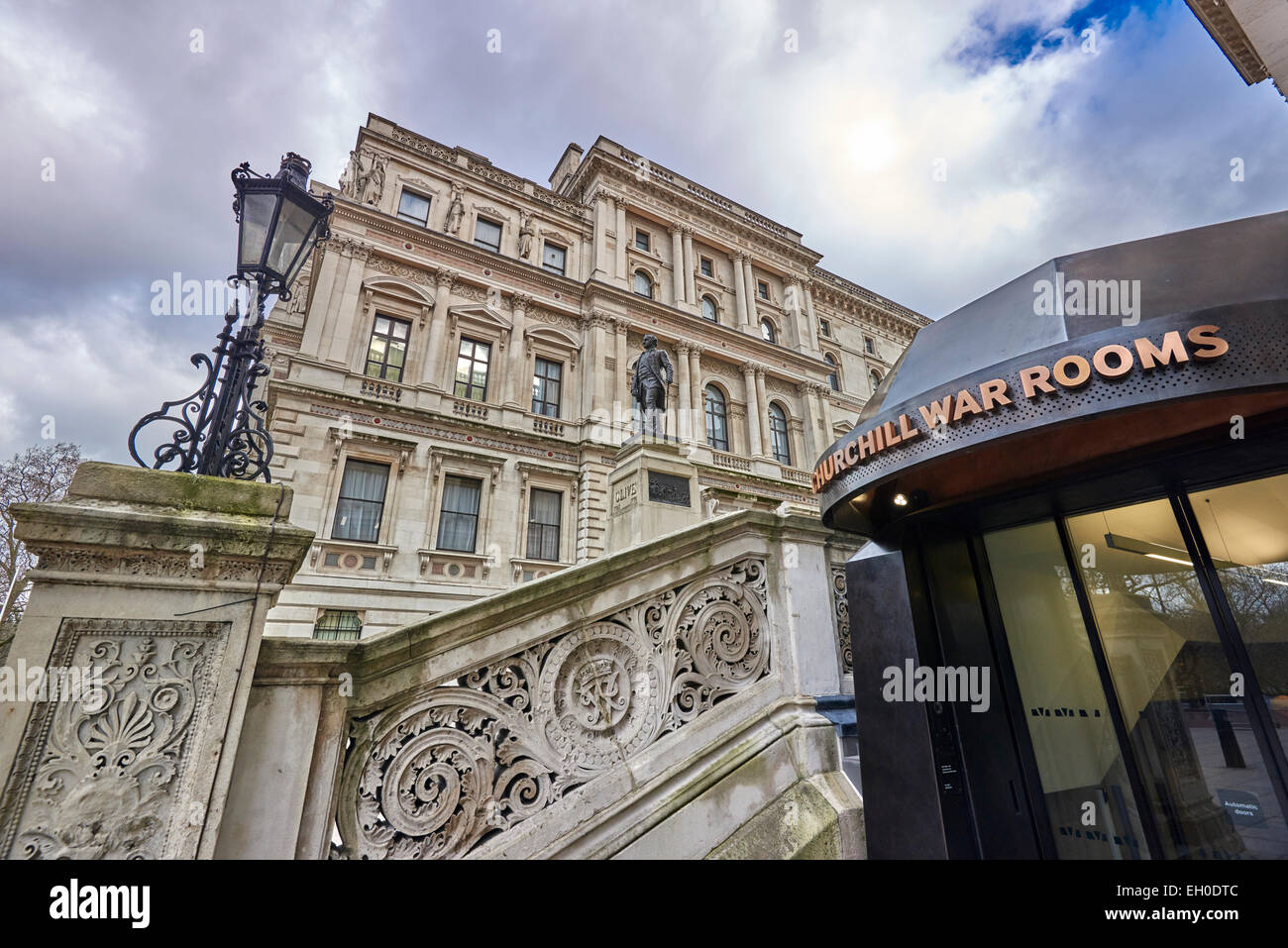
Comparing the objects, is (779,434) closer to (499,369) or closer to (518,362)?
(518,362)

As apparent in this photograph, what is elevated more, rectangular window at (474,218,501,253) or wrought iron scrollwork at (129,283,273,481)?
rectangular window at (474,218,501,253)

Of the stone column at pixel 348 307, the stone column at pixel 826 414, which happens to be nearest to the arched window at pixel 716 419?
the stone column at pixel 826 414

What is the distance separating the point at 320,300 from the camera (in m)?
18.7

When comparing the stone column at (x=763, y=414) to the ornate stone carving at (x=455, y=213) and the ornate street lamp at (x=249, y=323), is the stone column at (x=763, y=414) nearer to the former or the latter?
the ornate stone carving at (x=455, y=213)

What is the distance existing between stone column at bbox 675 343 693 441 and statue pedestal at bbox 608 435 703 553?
14650mm

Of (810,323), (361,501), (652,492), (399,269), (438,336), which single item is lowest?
(652,492)

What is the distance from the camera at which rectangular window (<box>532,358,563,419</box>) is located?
21859 mm

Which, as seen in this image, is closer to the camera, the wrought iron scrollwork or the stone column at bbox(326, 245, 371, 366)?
the wrought iron scrollwork

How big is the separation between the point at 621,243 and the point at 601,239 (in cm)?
110

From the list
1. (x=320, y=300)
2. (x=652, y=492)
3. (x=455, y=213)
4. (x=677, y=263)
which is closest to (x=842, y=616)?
(x=652, y=492)

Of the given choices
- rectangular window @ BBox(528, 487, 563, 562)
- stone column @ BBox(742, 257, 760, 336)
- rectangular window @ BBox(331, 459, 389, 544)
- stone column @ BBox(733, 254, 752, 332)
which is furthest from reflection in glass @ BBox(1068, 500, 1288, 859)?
stone column @ BBox(742, 257, 760, 336)

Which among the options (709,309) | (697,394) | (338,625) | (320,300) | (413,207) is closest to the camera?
(338,625)

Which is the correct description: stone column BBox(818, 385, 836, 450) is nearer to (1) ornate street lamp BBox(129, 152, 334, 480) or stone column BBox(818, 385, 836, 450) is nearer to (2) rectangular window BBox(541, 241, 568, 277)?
(2) rectangular window BBox(541, 241, 568, 277)
